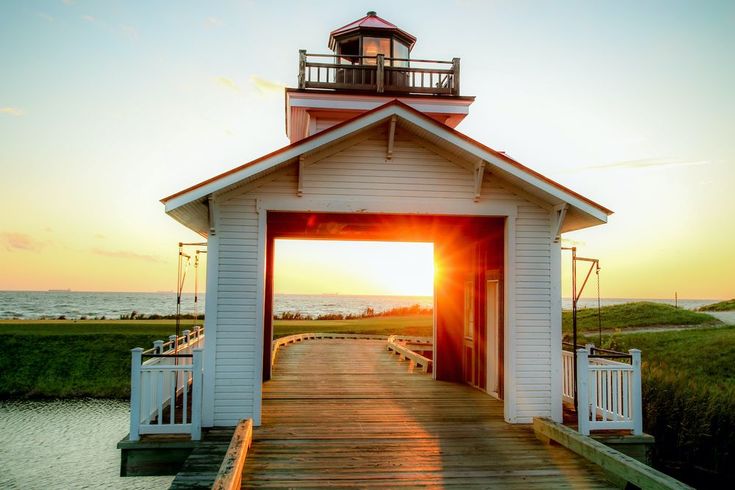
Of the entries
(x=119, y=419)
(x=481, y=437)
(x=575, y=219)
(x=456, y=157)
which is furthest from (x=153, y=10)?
(x=119, y=419)

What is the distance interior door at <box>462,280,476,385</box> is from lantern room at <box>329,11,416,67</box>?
733 cm

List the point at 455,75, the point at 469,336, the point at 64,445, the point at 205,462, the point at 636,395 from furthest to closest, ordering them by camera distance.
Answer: the point at 64,445 → the point at 455,75 → the point at 469,336 → the point at 636,395 → the point at 205,462

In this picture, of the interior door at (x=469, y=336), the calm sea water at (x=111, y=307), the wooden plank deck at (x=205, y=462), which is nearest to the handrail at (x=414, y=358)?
the interior door at (x=469, y=336)

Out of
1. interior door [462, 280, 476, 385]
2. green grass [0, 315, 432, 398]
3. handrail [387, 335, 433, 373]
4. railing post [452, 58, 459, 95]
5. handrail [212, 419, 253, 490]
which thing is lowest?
green grass [0, 315, 432, 398]

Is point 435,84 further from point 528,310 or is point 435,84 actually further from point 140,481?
point 140,481

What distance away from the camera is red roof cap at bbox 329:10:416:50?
1633cm

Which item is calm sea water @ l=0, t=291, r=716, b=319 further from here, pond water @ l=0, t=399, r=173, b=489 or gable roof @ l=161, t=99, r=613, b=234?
gable roof @ l=161, t=99, r=613, b=234

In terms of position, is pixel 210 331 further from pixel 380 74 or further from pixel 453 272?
pixel 380 74

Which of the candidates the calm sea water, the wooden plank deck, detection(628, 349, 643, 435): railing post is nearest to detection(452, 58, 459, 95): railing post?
detection(628, 349, 643, 435): railing post

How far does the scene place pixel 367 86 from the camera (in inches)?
598

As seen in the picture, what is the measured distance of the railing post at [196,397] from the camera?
7.70 meters

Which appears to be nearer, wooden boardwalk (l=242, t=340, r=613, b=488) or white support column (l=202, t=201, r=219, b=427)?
→ wooden boardwalk (l=242, t=340, r=613, b=488)

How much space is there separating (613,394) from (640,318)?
30068mm

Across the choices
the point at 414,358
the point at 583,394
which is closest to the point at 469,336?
the point at 414,358
